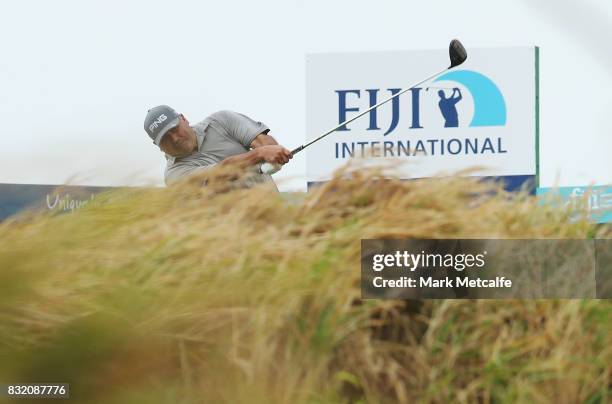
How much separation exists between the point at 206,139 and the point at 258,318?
138cm

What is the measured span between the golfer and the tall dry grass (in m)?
0.59

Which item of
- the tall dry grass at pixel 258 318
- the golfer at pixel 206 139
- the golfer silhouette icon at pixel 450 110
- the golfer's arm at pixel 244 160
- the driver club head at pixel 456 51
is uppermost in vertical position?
the golfer silhouette icon at pixel 450 110

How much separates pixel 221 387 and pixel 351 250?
512 millimetres

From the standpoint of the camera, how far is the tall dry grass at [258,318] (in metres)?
2.22

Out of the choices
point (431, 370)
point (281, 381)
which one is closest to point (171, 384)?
point (281, 381)

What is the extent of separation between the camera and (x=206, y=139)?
3508 millimetres

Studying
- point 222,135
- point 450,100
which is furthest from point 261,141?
point 450,100

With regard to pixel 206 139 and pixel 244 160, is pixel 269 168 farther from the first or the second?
pixel 206 139

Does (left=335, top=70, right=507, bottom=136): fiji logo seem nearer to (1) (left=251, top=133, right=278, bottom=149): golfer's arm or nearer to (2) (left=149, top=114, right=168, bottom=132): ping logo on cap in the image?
(1) (left=251, top=133, right=278, bottom=149): golfer's arm

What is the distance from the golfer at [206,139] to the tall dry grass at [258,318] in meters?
0.59

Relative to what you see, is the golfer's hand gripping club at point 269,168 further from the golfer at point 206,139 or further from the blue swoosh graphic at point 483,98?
the blue swoosh graphic at point 483,98

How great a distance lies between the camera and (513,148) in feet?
25.6

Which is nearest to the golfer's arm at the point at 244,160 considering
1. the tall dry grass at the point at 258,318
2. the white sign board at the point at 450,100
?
the tall dry grass at the point at 258,318

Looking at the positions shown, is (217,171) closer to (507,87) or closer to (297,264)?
(297,264)
